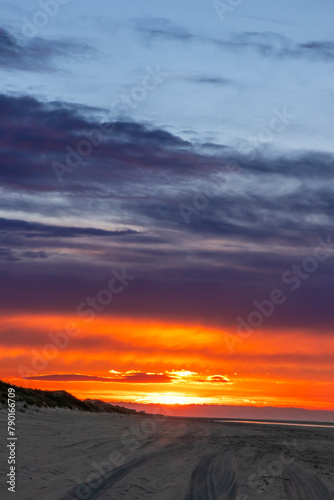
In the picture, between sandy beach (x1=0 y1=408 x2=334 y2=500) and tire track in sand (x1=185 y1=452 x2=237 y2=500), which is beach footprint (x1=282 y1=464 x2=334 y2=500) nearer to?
sandy beach (x1=0 y1=408 x2=334 y2=500)

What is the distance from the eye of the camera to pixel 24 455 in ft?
68.3

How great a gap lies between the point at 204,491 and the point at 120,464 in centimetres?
498

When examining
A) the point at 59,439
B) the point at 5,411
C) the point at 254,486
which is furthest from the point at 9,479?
the point at 5,411

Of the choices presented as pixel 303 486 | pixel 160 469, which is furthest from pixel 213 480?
pixel 303 486

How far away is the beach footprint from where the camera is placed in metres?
16.4

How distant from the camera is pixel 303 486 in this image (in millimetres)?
18141

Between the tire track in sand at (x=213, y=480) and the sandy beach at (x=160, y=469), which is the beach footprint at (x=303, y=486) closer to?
the sandy beach at (x=160, y=469)

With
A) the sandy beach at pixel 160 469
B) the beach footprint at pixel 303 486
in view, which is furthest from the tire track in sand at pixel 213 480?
the beach footprint at pixel 303 486

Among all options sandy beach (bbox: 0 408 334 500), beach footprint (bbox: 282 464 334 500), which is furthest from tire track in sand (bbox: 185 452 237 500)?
beach footprint (bbox: 282 464 334 500)

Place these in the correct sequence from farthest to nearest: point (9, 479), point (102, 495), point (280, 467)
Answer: point (280, 467), point (9, 479), point (102, 495)

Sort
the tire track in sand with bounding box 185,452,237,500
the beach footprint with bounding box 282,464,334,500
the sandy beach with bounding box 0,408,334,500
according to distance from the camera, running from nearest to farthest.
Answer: the sandy beach with bounding box 0,408,334,500
the tire track in sand with bounding box 185,452,237,500
the beach footprint with bounding box 282,464,334,500

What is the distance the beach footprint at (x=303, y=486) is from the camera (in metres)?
16.4

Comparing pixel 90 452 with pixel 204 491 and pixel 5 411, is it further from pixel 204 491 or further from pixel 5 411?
pixel 5 411

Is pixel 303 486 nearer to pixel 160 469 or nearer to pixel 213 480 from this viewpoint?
pixel 213 480
